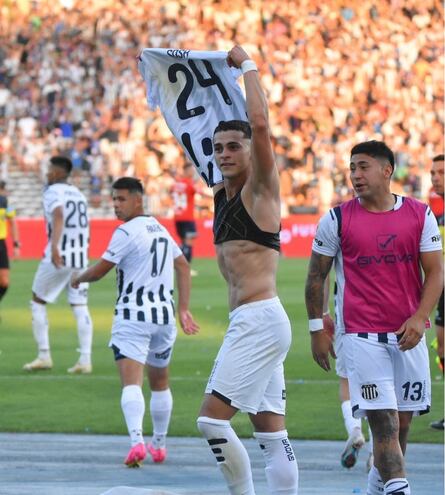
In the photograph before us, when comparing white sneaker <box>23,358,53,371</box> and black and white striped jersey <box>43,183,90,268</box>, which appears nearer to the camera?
black and white striped jersey <box>43,183,90,268</box>

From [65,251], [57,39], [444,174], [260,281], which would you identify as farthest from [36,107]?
[260,281]

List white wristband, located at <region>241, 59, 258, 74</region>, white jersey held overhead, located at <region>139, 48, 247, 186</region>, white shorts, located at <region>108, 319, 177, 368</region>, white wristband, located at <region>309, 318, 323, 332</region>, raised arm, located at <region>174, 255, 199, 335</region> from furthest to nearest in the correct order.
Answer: raised arm, located at <region>174, 255, 199, 335</region>, white shorts, located at <region>108, 319, 177, 368</region>, white jersey held overhead, located at <region>139, 48, 247, 186</region>, white wristband, located at <region>309, 318, 323, 332</region>, white wristband, located at <region>241, 59, 258, 74</region>

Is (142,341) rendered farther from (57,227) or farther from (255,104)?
(57,227)

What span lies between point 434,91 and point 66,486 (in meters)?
32.3

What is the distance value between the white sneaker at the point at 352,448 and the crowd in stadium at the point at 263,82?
2652 cm

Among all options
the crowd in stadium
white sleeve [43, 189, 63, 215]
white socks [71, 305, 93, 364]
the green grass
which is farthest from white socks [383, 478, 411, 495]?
the crowd in stadium

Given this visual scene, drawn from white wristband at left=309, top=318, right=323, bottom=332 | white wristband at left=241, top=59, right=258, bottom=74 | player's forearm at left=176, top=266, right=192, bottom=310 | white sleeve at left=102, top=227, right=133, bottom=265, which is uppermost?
white wristband at left=241, top=59, right=258, bottom=74

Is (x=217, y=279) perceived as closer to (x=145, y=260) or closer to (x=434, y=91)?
(x=434, y=91)

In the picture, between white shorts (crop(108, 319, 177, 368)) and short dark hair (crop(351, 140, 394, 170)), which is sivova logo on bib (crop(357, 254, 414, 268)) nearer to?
short dark hair (crop(351, 140, 394, 170))

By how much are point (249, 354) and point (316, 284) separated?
777 millimetres

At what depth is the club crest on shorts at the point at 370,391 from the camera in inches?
299

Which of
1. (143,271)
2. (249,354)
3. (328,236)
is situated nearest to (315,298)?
(328,236)

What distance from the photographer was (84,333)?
50.7 feet

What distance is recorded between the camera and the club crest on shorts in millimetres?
7594
